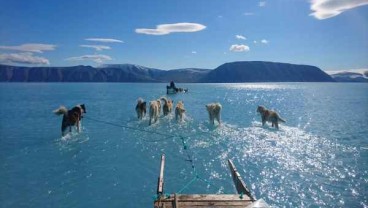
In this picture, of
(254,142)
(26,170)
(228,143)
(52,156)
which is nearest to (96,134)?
(52,156)

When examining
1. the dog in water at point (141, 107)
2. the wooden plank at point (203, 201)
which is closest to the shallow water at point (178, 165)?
the wooden plank at point (203, 201)

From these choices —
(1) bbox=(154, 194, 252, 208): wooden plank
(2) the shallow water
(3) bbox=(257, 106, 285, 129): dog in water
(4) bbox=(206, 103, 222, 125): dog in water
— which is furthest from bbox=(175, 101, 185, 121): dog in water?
(1) bbox=(154, 194, 252, 208): wooden plank

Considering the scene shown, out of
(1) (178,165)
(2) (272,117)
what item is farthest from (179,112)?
(1) (178,165)

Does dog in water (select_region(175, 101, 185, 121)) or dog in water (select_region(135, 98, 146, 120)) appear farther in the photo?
dog in water (select_region(135, 98, 146, 120))

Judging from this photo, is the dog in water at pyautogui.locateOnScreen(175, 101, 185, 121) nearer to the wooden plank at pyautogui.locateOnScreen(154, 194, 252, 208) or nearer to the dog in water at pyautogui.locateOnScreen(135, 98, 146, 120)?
the dog in water at pyautogui.locateOnScreen(135, 98, 146, 120)

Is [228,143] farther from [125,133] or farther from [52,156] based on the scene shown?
[52,156]

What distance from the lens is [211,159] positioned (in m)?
16.0

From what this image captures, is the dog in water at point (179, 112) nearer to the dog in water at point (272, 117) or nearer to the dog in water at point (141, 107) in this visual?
the dog in water at point (141, 107)

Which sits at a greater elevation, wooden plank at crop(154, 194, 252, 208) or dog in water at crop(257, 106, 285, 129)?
dog in water at crop(257, 106, 285, 129)

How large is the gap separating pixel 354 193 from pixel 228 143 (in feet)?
27.5

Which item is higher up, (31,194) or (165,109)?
(165,109)

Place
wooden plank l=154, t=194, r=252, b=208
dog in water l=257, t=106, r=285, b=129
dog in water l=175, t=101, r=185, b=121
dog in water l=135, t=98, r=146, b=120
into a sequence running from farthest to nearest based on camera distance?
dog in water l=135, t=98, r=146, b=120 → dog in water l=175, t=101, r=185, b=121 → dog in water l=257, t=106, r=285, b=129 → wooden plank l=154, t=194, r=252, b=208

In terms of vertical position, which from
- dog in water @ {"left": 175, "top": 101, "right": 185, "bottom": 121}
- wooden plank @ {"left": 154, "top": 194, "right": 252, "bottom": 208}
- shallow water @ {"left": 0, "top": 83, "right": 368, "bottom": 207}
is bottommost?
shallow water @ {"left": 0, "top": 83, "right": 368, "bottom": 207}

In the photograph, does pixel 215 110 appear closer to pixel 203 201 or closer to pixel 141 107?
pixel 141 107
